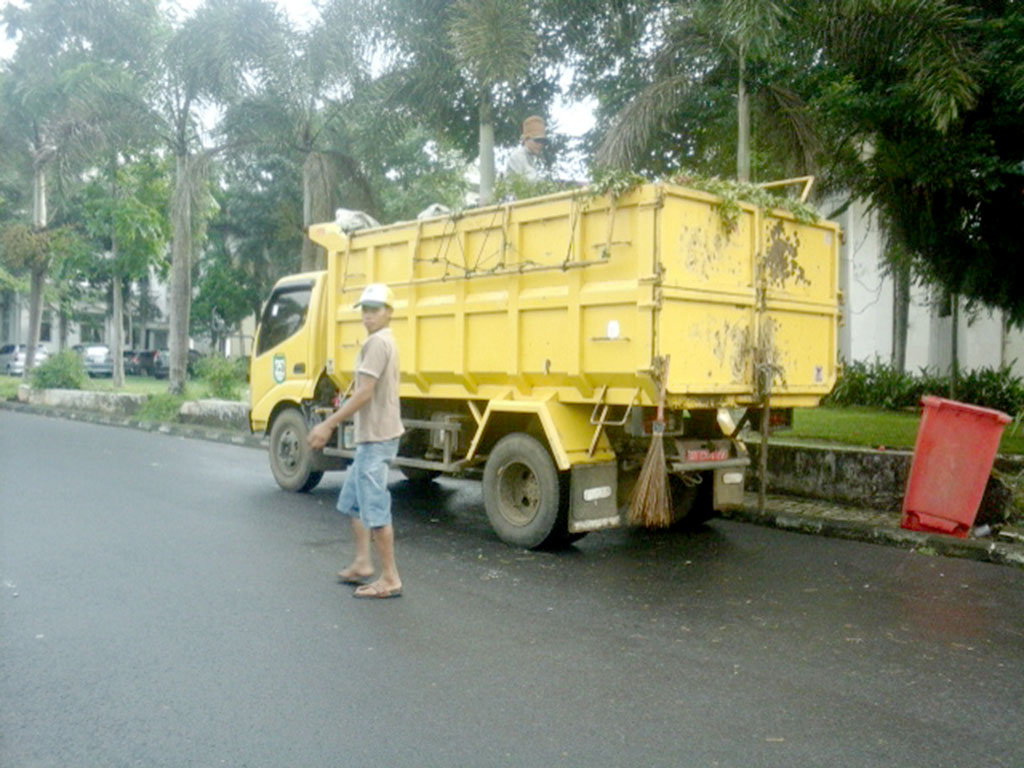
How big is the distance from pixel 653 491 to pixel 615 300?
1388 millimetres

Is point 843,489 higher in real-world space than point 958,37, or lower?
lower

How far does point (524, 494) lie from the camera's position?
26.2ft

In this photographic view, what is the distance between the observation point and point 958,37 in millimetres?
9984

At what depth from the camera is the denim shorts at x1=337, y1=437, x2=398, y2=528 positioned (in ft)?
20.1

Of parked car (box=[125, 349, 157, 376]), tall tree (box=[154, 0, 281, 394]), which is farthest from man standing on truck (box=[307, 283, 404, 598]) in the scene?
parked car (box=[125, 349, 157, 376])

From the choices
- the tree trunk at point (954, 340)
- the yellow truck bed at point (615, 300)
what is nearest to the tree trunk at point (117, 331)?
the yellow truck bed at point (615, 300)

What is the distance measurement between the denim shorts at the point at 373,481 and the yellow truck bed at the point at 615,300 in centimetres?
182

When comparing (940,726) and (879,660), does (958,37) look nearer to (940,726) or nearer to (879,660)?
(879,660)

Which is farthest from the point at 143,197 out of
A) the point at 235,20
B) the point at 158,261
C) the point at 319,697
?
the point at 319,697

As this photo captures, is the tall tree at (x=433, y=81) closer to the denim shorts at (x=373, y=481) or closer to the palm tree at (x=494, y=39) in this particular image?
the palm tree at (x=494, y=39)

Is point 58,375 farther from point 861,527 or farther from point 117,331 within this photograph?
point 861,527

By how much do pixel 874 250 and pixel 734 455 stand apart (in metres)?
17.0

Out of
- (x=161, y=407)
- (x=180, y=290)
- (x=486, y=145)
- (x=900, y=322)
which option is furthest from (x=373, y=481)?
(x=900, y=322)

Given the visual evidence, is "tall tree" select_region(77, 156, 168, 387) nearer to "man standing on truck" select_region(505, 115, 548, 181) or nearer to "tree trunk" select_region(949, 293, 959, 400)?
"man standing on truck" select_region(505, 115, 548, 181)
